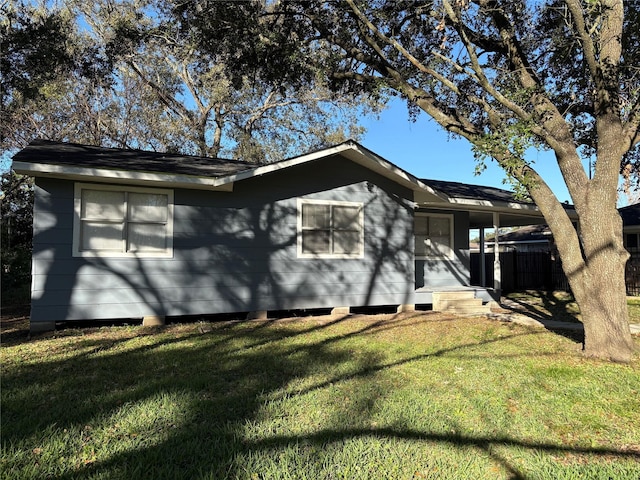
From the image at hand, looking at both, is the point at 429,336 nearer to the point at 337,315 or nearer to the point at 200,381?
the point at 337,315

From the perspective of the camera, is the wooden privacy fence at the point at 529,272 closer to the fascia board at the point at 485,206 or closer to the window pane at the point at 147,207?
the fascia board at the point at 485,206

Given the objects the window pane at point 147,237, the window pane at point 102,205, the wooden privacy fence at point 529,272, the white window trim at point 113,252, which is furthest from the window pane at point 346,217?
the wooden privacy fence at point 529,272

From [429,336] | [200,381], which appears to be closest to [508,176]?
[429,336]

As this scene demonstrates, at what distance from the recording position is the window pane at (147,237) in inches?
302

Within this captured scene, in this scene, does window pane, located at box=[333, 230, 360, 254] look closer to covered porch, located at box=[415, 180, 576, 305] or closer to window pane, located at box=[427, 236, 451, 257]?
covered porch, located at box=[415, 180, 576, 305]

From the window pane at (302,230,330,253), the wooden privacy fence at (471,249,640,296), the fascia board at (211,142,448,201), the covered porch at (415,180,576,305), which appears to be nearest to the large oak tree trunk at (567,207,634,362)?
the fascia board at (211,142,448,201)

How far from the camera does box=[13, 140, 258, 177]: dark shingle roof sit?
7.03 meters

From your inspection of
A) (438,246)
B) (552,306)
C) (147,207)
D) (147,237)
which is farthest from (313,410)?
(552,306)

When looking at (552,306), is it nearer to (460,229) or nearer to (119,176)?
(460,229)

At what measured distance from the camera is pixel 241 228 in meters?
8.45

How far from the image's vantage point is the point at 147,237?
777 cm

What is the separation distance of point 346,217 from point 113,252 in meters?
4.77

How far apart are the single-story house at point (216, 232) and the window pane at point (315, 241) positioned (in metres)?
0.02

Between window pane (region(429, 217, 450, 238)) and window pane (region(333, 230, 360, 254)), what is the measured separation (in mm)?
3076
